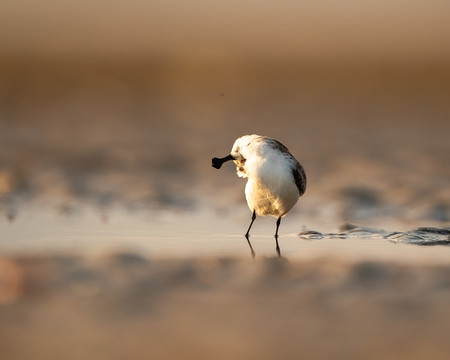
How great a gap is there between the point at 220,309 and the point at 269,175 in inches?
173

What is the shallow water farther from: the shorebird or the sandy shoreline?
the sandy shoreline

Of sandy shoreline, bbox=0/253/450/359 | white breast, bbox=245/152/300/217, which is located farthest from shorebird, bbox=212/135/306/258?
sandy shoreline, bbox=0/253/450/359

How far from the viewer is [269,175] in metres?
10.7

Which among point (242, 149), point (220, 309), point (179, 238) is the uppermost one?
point (242, 149)

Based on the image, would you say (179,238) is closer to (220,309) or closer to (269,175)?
(269,175)

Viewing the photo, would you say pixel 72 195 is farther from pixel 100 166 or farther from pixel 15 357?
pixel 15 357

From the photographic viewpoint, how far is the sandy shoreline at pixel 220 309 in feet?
17.7

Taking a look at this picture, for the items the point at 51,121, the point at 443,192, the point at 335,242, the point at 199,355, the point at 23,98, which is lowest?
the point at 199,355

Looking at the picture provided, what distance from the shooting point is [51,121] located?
814 inches

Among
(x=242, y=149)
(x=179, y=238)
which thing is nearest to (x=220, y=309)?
(x=179, y=238)

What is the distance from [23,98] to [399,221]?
12756mm

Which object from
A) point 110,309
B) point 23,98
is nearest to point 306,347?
point 110,309

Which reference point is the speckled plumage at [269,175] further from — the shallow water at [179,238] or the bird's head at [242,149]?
the shallow water at [179,238]

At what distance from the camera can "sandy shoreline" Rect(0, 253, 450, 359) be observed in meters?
5.40
